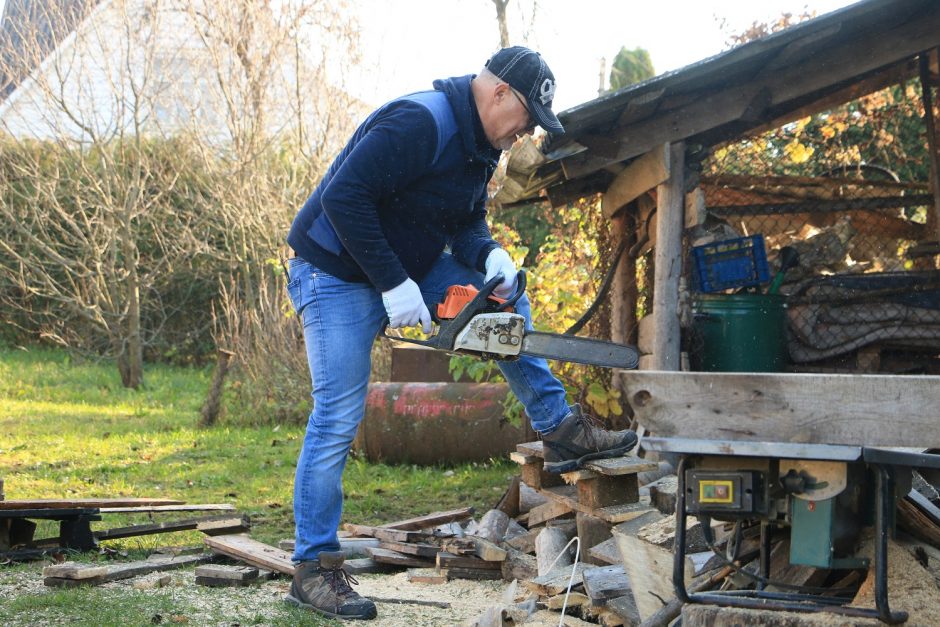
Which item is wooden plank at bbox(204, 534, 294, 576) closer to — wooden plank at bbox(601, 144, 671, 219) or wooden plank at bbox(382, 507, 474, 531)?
wooden plank at bbox(382, 507, 474, 531)

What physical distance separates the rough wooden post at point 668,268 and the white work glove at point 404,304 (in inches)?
104

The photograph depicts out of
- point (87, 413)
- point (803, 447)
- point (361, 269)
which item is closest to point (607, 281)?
point (361, 269)

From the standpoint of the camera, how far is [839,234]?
6.79 metres

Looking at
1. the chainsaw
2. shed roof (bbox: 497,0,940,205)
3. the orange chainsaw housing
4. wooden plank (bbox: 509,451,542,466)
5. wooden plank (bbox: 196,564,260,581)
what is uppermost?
shed roof (bbox: 497,0,940,205)

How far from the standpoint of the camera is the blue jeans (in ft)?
11.6

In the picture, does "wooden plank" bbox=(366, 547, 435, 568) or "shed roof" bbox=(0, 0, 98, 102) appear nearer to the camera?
"wooden plank" bbox=(366, 547, 435, 568)

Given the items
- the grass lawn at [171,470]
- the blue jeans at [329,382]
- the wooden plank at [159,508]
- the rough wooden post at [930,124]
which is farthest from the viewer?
the rough wooden post at [930,124]

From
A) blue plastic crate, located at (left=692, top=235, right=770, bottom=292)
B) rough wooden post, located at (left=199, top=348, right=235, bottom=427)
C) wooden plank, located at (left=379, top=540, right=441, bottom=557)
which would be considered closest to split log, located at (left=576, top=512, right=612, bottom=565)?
wooden plank, located at (left=379, top=540, right=441, bottom=557)

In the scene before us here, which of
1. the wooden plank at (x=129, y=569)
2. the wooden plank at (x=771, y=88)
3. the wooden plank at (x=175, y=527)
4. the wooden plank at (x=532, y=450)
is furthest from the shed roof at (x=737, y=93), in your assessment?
the wooden plank at (x=129, y=569)

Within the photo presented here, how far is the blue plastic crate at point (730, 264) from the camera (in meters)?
6.13

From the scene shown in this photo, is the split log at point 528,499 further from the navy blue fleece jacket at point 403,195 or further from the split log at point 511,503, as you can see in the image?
the navy blue fleece jacket at point 403,195

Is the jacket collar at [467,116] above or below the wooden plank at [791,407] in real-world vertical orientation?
above

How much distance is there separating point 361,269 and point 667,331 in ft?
9.05

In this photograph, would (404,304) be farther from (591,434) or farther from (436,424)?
(436,424)
